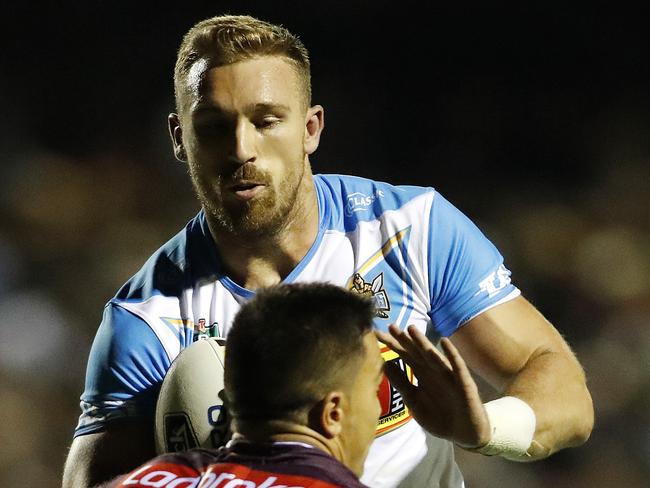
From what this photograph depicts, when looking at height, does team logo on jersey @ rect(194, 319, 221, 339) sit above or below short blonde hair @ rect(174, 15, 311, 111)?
below

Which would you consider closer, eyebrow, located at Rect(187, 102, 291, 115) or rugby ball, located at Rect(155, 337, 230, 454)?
rugby ball, located at Rect(155, 337, 230, 454)

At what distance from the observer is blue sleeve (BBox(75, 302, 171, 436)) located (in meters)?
2.65

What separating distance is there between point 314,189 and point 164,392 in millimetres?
730

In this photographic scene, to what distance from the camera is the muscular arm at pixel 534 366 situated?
2.57 metres

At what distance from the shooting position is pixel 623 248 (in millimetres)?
5586

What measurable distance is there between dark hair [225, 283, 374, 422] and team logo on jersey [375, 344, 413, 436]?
672mm

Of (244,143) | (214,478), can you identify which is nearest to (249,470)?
(214,478)

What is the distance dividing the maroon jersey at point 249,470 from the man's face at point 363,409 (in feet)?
0.38

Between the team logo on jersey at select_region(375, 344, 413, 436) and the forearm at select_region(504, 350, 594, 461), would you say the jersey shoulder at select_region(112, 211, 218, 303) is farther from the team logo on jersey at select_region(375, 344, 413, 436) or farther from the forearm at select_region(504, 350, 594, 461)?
the forearm at select_region(504, 350, 594, 461)

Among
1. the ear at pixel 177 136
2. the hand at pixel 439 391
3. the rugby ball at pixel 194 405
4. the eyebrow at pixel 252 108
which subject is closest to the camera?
the hand at pixel 439 391

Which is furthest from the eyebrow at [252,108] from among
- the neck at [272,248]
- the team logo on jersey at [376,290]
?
the team logo on jersey at [376,290]

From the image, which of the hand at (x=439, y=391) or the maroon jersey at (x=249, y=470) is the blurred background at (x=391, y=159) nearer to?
the hand at (x=439, y=391)

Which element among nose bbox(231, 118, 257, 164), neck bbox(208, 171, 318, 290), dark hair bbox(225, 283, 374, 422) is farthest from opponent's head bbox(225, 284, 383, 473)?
neck bbox(208, 171, 318, 290)

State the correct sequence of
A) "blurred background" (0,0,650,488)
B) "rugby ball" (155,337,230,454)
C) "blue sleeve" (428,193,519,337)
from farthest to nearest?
1. "blurred background" (0,0,650,488)
2. "blue sleeve" (428,193,519,337)
3. "rugby ball" (155,337,230,454)
